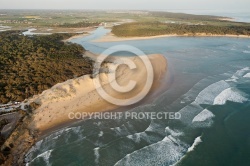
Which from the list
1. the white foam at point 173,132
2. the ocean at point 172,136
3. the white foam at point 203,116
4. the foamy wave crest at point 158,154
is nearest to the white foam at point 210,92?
the ocean at point 172,136

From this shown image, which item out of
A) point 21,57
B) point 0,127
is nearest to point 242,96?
point 0,127

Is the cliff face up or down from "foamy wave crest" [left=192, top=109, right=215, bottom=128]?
down

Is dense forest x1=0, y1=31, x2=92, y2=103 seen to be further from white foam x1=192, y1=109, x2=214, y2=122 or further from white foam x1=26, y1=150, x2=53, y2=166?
white foam x1=192, y1=109, x2=214, y2=122

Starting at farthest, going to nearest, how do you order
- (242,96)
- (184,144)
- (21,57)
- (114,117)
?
(21,57), (242,96), (114,117), (184,144)

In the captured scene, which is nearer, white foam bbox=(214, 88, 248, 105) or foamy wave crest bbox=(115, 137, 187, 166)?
foamy wave crest bbox=(115, 137, 187, 166)

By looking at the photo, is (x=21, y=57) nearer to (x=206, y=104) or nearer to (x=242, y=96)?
(x=206, y=104)

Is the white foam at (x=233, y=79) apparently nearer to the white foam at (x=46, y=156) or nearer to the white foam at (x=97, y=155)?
the white foam at (x=97, y=155)

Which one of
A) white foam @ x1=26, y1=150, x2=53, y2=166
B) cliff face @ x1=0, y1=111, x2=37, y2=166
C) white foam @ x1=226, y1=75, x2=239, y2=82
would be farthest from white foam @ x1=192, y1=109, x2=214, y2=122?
cliff face @ x1=0, y1=111, x2=37, y2=166
